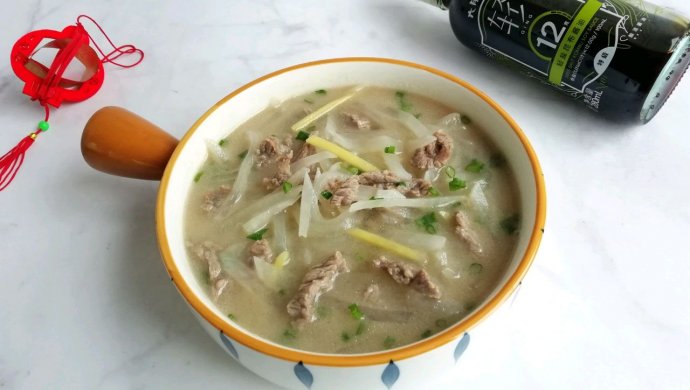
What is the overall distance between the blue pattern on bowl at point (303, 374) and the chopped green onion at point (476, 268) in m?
0.50

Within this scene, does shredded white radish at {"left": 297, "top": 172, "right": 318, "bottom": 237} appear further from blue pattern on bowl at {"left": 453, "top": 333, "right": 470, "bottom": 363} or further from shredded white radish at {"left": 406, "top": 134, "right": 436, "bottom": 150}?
A: blue pattern on bowl at {"left": 453, "top": 333, "right": 470, "bottom": 363}

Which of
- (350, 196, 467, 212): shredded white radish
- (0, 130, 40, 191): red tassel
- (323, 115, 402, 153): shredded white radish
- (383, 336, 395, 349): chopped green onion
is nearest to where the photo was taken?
(383, 336, 395, 349): chopped green onion

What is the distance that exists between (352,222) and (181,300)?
1.80 feet

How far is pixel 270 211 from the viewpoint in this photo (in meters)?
1.71

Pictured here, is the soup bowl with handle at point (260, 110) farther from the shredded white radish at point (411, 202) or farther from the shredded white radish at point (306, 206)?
the shredded white radish at point (306, 206)

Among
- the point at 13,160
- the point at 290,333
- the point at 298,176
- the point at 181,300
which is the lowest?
the point at 13,160

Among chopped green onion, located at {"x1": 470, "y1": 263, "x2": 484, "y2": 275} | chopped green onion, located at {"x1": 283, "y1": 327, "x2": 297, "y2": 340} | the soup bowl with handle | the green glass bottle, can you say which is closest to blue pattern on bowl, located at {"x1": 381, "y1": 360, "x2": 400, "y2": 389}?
the soup bowl with handle

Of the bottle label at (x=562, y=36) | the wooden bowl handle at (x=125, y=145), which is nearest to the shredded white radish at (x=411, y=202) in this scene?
the wooden bowl handle at (x=125, y=145)

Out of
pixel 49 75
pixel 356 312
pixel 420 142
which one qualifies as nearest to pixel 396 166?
pixel 420 142

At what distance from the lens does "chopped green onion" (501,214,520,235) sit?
64.5 inches

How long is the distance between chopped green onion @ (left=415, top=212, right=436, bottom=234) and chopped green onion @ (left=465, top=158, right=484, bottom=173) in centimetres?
21

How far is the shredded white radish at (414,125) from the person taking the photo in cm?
191

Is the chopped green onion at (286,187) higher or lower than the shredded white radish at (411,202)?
lower

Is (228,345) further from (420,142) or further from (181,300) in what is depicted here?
(420,142)
